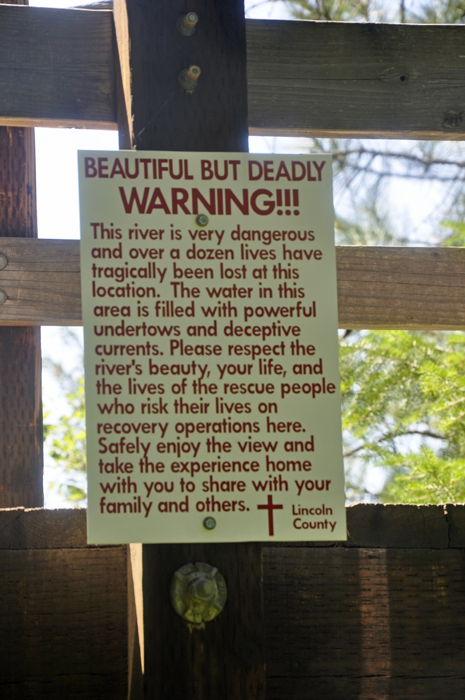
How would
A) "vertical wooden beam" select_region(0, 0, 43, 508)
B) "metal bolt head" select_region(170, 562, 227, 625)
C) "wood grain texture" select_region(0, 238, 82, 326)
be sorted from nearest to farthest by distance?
1. "metal bolt head" select_region(170, 562, 227, 625)
2. "wood grain texture" select_region(0, 238, 82, 326)
3. "vertical wooden beam" select_region(0, 0, 43, 508)

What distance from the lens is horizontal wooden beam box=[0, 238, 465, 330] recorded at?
201cm

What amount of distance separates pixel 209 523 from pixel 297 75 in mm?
1236

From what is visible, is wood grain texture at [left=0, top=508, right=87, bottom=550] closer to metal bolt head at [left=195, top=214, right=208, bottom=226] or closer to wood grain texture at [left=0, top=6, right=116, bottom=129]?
metal bolt head at [left=195, top=214, right=208, bottom=226]

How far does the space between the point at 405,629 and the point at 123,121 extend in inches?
44.0

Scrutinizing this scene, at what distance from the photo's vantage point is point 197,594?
1121mm

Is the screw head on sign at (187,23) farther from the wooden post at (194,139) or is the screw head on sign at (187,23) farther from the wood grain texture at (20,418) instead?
the wood grain texture at (20,418)

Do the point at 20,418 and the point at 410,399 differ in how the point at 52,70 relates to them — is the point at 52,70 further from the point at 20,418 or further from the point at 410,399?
the point at 410,399

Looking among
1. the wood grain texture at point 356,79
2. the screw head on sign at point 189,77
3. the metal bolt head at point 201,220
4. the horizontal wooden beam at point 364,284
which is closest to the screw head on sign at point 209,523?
the metal bolt head at point 201,220

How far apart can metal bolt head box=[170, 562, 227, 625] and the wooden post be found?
1 centimetres

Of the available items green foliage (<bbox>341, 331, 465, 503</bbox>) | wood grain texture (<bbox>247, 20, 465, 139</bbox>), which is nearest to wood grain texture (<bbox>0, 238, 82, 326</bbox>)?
wood grain texture (<bbox>247, 20, 465, 139</bbox>)

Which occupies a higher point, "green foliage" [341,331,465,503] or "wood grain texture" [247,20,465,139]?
"wood grain texture" [247,20,465,139]

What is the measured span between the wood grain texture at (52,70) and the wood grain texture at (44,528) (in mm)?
929

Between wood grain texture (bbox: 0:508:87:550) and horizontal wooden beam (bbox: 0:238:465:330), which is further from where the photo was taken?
horizontal wooden beam (bbox: 0:238:465:330)

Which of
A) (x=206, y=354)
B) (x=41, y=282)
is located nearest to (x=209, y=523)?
(x=206, y=354)
